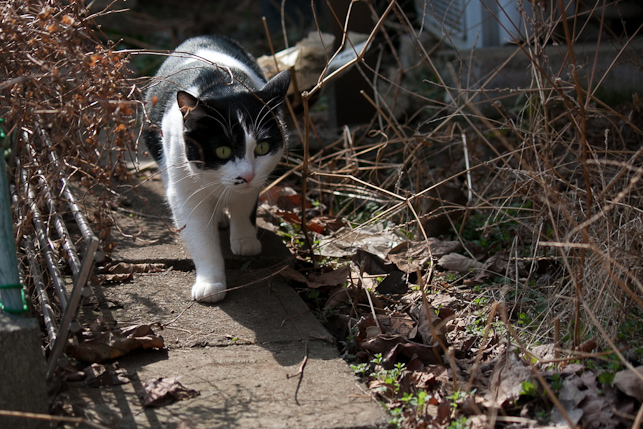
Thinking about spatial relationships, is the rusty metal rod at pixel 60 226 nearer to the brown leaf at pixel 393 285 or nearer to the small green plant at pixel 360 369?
the small green plant at pixel 360 369

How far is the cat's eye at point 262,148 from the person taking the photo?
2.53 m

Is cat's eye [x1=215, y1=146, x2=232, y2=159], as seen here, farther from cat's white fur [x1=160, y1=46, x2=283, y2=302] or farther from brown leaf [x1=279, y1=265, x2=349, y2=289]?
brown leaf [x1=279, y1=265, x2=349, y2=289]

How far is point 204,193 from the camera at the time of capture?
2.63 metres

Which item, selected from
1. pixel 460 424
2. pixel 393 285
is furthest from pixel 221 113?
pixel 460 424

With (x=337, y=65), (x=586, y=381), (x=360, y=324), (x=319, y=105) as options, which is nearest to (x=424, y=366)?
(x=360, y=324)

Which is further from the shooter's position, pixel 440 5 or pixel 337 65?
pixel 440 5

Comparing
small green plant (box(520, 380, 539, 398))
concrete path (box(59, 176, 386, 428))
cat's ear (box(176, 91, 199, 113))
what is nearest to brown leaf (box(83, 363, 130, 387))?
concrete path (box(59, 176, 386, 428))

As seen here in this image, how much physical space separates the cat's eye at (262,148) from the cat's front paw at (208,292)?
55 centimetres

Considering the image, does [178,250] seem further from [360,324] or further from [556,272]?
[556,272]

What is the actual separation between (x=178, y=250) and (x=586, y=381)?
185 cm

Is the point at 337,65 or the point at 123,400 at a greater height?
the point at 337,65

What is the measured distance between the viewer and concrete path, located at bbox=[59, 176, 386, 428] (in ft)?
5.67

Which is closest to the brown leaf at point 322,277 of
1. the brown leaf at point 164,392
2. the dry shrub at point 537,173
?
the dry shrub at point 537,173

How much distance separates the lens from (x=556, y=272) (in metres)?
2.58
